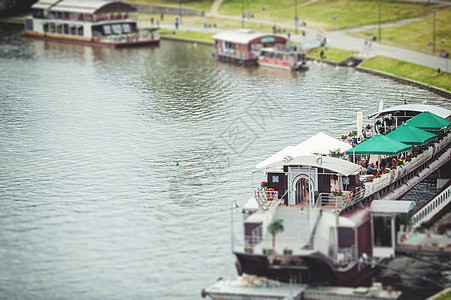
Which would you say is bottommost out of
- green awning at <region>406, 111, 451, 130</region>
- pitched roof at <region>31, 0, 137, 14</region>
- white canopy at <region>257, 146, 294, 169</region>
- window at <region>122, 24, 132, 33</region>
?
white canopy at <region>257, 146, 294, 169</region>

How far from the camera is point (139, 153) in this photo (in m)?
79.6

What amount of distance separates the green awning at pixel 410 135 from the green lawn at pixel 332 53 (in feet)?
191

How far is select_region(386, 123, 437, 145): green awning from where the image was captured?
6912cm

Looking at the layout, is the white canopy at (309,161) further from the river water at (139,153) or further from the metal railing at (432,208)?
the river water at (139,153)

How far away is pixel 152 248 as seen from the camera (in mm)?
56438

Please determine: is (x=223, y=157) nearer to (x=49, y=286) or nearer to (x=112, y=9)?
(x=49, y=286)

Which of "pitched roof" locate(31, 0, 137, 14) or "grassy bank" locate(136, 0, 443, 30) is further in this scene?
"pitched roof" locate(31, 0, 137, 14)

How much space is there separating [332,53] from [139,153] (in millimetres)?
59722

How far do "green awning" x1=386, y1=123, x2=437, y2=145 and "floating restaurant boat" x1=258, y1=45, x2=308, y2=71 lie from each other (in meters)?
54.7

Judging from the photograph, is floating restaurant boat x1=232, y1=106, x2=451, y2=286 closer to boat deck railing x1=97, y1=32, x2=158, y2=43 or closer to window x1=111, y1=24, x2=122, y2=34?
boat deck railing x1=97, y1=32, x2=158, y2=43

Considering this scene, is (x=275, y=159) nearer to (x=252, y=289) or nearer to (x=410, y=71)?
(x=252, y=289)

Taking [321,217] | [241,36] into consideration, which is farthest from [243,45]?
[321,217]

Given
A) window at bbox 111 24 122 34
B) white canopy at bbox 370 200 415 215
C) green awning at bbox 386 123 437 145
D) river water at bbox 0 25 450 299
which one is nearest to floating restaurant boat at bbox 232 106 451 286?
white canopy at bbox 370 200 415 215

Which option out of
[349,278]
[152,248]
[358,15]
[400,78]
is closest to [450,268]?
[349,278]
